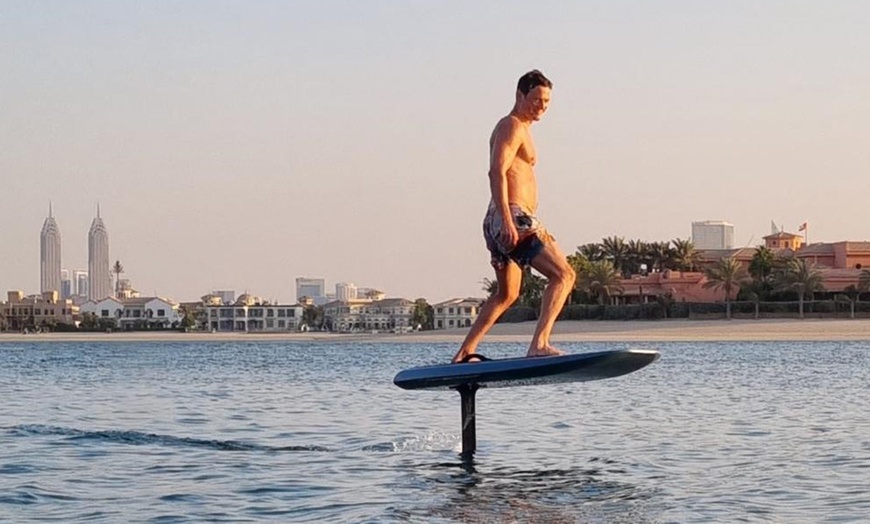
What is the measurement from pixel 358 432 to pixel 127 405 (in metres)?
7.20

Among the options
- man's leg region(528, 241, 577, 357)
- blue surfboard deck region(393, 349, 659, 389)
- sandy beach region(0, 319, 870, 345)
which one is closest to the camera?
blue surfboard deck region(393, 349, 659, 389)

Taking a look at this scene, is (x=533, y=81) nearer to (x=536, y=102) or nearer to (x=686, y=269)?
(x=536, y=102)

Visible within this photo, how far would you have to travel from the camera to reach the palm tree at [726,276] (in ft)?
300

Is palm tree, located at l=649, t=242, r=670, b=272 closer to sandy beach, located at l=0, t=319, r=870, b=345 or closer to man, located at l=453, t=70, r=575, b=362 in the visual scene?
sandy beach, located at l=0, t=319, r=870, b=345

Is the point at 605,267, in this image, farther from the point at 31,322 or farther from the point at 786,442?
the point at 31,322

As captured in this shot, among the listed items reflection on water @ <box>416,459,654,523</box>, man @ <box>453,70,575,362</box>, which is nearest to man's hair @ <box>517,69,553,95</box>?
man @ <box>453,70,575,362</box>

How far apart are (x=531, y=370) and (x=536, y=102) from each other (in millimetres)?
2062

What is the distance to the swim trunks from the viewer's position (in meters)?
11.2

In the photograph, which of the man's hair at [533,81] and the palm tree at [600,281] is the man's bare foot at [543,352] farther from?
the palm tree at [600,281]

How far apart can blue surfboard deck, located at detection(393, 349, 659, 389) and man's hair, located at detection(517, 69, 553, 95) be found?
2.08 metres

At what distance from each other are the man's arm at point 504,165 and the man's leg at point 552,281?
259 millimetres

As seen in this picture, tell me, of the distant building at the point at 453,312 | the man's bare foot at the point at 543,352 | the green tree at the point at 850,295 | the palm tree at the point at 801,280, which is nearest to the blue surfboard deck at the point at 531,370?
the man's bare foot at the point at 543,352

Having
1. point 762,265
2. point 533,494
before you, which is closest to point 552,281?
point 533,494

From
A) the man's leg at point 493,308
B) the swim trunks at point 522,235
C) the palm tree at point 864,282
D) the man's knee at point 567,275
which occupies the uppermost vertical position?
the palm tree at point 864,282
